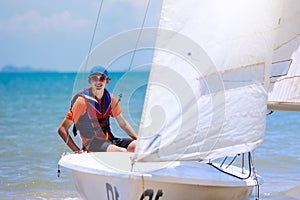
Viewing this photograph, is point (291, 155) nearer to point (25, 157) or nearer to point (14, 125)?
point (25, 157)

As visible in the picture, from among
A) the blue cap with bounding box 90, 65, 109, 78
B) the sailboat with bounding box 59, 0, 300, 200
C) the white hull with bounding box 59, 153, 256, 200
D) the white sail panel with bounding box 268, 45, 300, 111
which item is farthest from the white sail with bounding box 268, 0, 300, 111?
the blue cap with bounding box 90, 65, 109, 78

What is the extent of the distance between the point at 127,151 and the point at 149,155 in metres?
1.25

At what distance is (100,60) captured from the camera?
22.5 feet

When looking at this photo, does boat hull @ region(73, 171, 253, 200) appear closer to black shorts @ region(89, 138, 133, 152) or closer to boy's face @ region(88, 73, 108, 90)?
black shorts @ region(89, 138, 133, 152)

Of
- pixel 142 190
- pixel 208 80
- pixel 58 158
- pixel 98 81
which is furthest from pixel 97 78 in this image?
pixel 58 158

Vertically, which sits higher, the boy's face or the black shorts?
the boy's face

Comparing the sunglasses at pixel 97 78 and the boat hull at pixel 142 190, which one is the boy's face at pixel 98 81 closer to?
the sunglasses at pixel 97 78

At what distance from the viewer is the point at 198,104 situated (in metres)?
4.96

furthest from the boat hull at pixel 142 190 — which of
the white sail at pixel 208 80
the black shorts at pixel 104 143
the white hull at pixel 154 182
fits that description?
the black shorts at pixel 104 143

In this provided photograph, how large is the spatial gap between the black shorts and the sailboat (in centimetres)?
69

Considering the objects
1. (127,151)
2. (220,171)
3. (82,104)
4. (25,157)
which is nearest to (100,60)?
(82,104)

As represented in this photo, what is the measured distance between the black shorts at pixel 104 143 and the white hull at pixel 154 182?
1.99 ft

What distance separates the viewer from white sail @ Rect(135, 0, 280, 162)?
4.80 m

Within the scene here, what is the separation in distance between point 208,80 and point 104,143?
1.52m
